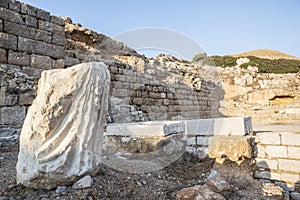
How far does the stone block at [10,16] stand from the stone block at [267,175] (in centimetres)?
494

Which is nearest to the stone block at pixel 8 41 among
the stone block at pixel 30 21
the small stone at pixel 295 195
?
the stone block at pixel 30 21

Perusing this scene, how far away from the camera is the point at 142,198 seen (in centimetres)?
180

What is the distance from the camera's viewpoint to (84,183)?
1.69 metres

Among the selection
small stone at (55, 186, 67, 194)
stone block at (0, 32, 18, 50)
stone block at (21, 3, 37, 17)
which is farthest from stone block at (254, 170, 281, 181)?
stone block at (21, 3, 37, 17)

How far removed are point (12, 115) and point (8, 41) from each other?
142 cm

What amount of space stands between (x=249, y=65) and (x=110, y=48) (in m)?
12.5

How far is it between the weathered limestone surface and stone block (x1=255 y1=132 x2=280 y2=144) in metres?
2.33

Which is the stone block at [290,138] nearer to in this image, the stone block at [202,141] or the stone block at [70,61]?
the stone block at [202,141]

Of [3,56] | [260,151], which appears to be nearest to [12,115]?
[3,56]

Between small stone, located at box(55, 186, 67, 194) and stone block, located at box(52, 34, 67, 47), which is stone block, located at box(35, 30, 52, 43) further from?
small stone, located at box(55, 186, 67, 194)

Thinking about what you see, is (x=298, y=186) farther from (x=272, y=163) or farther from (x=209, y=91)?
(x=209, y=91)

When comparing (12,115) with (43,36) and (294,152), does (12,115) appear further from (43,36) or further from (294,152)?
(294,152)

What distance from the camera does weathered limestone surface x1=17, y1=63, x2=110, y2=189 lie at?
5.33 ft

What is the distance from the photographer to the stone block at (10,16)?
146 inches
